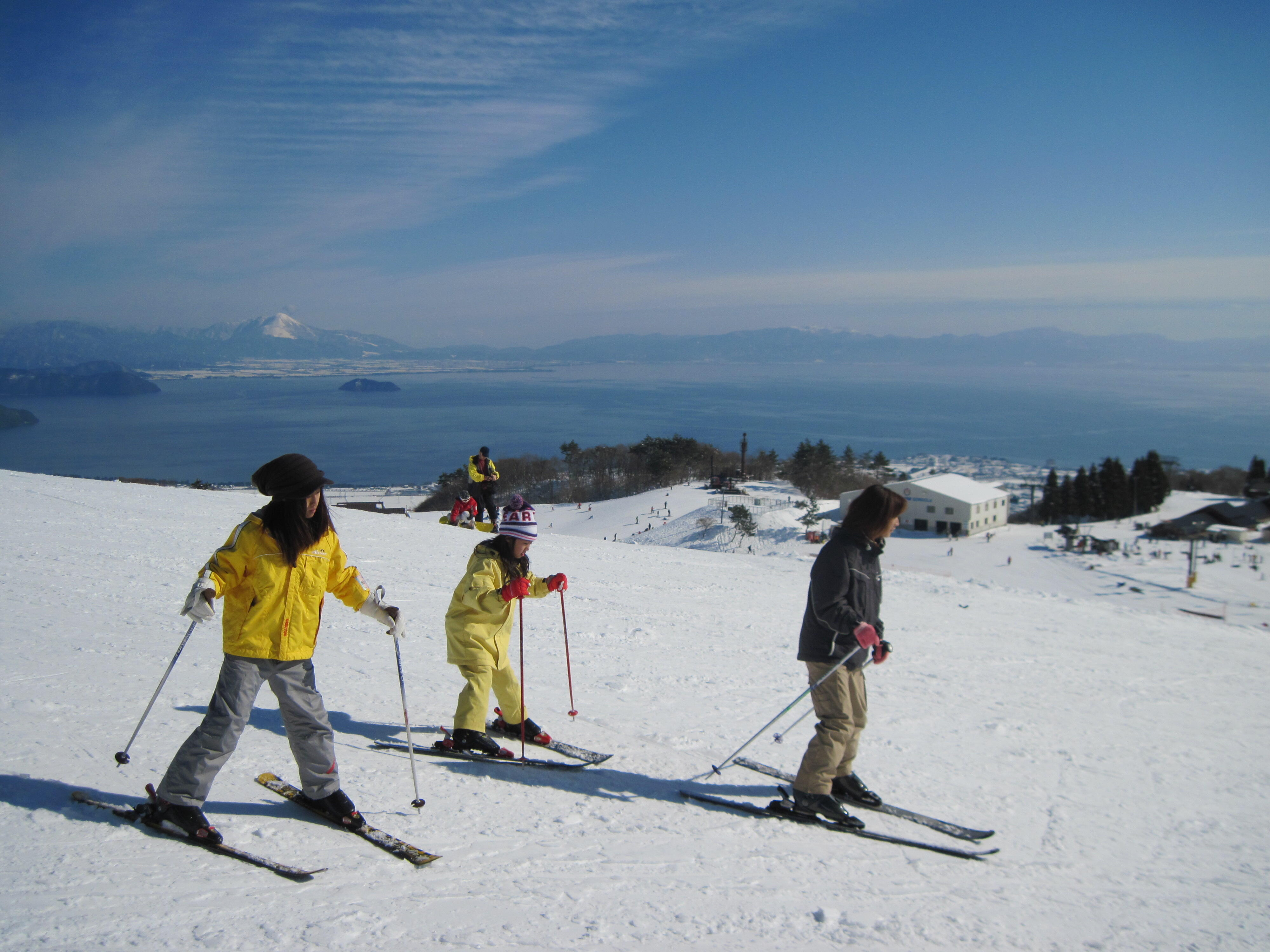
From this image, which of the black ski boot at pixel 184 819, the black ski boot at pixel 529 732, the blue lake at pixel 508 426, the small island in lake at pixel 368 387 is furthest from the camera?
the small island in lake at pixel 368 387

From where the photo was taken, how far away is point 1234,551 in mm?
35938

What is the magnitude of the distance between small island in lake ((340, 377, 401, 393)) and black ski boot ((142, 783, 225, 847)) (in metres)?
164

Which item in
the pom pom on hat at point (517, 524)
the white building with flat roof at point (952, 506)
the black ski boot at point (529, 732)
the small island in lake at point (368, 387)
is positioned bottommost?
the white building with flat roof at point (952, 506)

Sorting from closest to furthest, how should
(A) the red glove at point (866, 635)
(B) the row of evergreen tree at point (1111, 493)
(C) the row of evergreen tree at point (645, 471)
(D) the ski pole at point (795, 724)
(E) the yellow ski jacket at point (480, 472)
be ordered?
(A) the red glove at point (866, 635) → (D) the ski pole at point (795, 724) → (E) the yellow ski jacket at point (480, 472) → (B) the row of evergreen tree at point (1111, 493) → (C) the row of evergreen tree at point (645, 471)

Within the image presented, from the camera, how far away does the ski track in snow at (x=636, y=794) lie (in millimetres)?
2348

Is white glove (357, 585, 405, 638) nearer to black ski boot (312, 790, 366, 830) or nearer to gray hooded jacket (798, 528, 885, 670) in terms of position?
black ski boot (312, 790, 366, 830)

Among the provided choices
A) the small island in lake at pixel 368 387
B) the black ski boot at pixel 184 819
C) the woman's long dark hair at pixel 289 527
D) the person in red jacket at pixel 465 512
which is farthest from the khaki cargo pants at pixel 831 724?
the small island in lake at pixel 368 387

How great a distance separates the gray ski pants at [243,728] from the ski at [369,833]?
0.42 feet

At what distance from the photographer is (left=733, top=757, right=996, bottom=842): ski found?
3.39 m

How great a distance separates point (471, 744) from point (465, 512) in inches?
427

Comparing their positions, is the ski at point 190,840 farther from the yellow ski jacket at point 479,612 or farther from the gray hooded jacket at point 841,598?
the gray hooded jacket at point 841,598

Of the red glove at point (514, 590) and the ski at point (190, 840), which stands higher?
the red glove at point (514, 590)

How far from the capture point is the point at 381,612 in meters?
2.99

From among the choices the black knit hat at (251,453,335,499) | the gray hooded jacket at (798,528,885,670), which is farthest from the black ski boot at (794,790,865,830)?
the black knit hat at (251,453,335,499)
